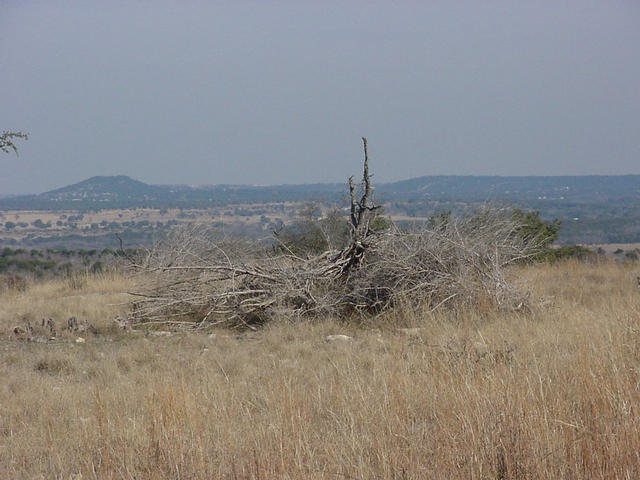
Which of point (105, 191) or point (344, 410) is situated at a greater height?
point (105, 191)

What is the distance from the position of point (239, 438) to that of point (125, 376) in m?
2.51

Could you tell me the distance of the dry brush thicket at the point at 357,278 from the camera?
26.3 ft

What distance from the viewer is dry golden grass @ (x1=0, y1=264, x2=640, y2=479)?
3.04 m

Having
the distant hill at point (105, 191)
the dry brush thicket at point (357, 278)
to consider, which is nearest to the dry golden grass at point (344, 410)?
the dry brush thicket at point (357, 278)

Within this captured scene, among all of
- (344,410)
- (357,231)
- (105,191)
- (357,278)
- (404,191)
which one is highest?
(105,191)

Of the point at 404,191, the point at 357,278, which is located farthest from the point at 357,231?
the point at 404,191

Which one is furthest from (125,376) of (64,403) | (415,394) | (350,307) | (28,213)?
(28,213)

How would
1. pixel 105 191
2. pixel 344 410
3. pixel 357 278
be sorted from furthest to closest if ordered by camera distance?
pixel 105 191, pixel 357 278, pixel 344 410

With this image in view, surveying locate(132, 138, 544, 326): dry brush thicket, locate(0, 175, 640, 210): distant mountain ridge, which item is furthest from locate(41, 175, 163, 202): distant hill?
locate(132, 138, 544, 326): dry brush thicket

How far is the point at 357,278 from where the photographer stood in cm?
869

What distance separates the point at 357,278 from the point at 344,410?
4.90m

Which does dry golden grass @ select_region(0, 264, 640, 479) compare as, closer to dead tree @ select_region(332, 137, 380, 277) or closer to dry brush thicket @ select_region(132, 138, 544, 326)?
dry brush thicket @ select_region(132, 138, 544, 326)

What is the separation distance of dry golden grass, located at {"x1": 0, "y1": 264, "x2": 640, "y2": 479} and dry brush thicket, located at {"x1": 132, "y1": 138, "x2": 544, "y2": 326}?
4.43 feet

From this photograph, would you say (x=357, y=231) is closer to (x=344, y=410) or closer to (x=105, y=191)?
(x=344, y=410)
